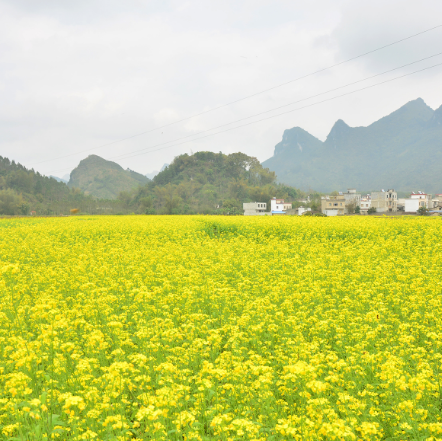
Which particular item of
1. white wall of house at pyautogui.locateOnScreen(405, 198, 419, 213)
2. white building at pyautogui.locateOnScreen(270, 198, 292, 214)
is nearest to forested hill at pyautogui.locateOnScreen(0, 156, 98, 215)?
white building at pyautogui.locateOnScreen(270, 198, 292, 214)

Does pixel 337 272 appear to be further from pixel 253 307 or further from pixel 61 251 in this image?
pixel 61 251

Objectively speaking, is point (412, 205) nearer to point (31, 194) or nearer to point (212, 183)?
point (212, 183)

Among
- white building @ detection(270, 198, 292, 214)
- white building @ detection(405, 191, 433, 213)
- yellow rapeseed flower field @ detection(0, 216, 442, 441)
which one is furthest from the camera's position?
white building @ detection(270, 198, 292, 214)

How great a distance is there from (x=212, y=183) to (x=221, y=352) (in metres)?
124

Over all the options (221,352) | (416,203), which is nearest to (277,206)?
(416,203)

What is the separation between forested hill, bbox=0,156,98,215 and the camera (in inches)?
3310

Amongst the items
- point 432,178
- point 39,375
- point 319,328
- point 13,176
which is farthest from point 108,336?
point 432,178

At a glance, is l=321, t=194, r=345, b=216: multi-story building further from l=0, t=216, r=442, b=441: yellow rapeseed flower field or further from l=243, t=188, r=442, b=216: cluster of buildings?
l=0, t=216, r=442, b=441: yellow rapeseed flower field

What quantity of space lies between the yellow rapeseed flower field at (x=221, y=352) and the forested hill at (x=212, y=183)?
93.9 meters

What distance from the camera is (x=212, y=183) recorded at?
422ft

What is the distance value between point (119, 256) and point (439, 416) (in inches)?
392

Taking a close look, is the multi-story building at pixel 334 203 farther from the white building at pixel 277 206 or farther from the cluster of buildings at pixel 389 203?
the white building at pixel 277 206

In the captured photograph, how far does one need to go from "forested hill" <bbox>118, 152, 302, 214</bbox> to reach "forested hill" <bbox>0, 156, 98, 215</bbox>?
68.4ft

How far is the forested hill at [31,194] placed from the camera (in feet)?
276
